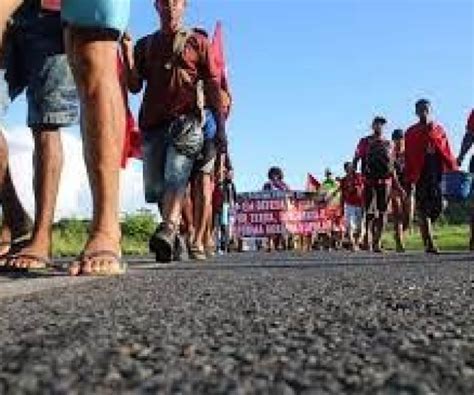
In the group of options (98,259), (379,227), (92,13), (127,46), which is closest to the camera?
(98,259)

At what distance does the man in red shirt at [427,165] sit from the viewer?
1284 centimetres

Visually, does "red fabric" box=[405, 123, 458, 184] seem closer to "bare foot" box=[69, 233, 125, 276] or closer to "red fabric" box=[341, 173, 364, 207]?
"red fabric" box=[341, 173, 364, 207]

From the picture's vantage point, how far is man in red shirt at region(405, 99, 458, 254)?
12844 mm

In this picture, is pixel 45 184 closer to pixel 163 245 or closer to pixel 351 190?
pixel 163 245

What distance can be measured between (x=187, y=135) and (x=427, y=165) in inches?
221

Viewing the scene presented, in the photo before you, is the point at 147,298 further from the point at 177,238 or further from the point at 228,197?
the point at 228,197

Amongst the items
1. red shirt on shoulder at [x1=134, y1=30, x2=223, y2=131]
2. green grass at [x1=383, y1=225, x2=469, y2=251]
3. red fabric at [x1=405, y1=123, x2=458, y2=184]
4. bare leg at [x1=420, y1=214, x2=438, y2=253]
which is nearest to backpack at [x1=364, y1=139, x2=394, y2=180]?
red fabric at [x1=405, y1=123, x2=458, y2=184]

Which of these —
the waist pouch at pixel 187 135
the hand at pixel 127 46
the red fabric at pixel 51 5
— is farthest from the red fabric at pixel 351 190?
the red fabric at pixel 51 5

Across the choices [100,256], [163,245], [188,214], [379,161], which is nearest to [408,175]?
[379,161]

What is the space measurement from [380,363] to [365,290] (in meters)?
1.64

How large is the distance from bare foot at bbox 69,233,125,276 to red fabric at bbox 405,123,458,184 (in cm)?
898

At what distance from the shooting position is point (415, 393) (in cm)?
158

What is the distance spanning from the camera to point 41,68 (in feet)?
17.0

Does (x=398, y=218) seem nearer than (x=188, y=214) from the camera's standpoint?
No
